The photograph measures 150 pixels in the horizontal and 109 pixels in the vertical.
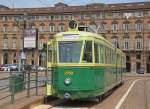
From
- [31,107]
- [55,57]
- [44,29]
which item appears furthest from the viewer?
[44,29]

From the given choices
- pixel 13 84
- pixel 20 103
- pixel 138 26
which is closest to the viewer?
pixel 20 103

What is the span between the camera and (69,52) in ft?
62.4

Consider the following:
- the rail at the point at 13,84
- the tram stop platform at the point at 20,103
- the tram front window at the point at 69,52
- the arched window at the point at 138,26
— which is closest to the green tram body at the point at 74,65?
the tram front window at the point at 69,52

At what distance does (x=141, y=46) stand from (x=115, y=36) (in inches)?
312

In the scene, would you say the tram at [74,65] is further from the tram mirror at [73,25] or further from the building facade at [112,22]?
the building facade at [112,22]

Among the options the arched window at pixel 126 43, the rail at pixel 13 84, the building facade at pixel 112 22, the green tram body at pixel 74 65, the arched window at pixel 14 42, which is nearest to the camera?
the rail at pixel 13 84

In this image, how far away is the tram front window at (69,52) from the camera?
19.0m

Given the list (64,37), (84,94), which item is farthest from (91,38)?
(84,94)

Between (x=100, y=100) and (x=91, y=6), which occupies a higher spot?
(x=91, y=6)

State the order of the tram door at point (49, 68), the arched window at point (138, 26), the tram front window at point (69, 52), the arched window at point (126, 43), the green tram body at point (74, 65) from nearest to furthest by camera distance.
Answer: the green tram body at point (74, 65) → the tram front window at point (69, 52) → the tram door at point (49, 68) → the arched window at point (138, 26) → the arched window at point (126, 43)

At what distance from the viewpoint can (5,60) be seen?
468ft

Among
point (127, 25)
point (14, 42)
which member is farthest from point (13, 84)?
point (14, 42)

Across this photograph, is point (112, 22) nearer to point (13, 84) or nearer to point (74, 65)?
point (74, 65)

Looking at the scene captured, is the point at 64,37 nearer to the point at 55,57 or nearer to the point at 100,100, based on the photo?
the point at 55,57
